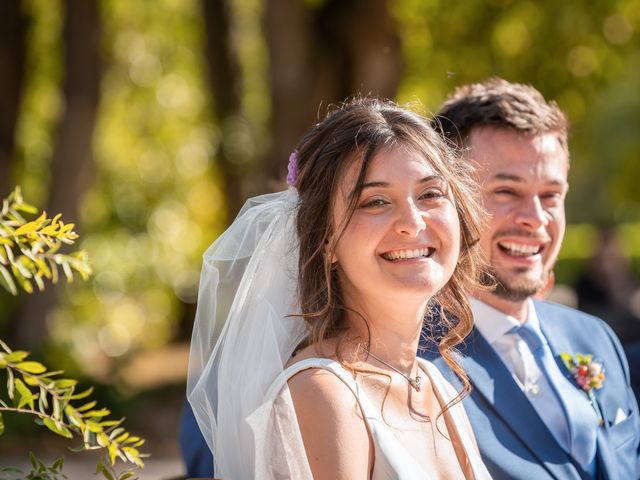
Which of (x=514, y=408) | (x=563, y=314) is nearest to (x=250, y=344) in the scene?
(x=514, y=408)

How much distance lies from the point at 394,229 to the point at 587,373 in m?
1.06

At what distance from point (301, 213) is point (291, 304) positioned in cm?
26

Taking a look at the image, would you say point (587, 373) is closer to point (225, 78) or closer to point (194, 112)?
point (225, 78)

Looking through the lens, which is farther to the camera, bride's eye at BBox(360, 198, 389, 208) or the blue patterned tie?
the blue patterned tie

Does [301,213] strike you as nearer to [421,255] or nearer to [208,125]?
[421,255]

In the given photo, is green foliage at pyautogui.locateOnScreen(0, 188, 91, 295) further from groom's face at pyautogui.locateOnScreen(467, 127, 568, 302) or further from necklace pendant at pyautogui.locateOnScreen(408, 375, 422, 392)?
groom's face at pyautogui.locateOnScreen(467, 127, 568, 302)

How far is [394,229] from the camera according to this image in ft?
7.41

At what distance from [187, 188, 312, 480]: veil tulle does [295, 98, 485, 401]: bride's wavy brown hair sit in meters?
0.09

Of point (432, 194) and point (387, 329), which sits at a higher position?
point (432, 194)

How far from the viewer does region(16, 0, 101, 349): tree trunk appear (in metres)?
9.14

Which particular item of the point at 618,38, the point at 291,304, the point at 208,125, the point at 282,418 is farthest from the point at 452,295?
the point at 208,125

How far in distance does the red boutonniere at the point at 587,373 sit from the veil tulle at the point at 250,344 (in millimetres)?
1004

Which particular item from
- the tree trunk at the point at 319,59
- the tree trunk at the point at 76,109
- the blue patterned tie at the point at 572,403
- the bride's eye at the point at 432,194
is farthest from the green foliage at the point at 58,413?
the tree trunk at the point at 76,109

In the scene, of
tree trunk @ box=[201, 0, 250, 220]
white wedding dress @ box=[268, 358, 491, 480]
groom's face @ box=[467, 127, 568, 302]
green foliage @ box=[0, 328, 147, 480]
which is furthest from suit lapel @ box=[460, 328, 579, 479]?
tree trunk @ box=[201, 0, 250, 220]
